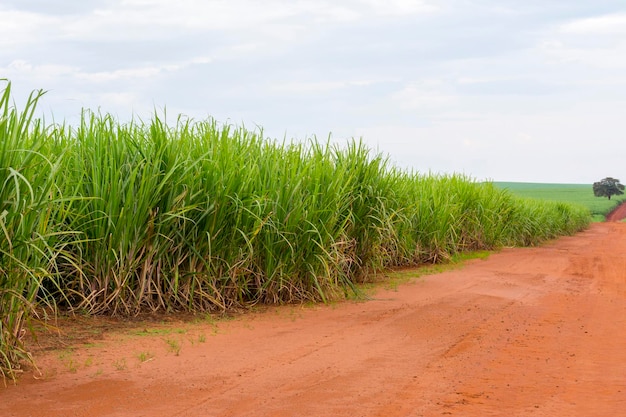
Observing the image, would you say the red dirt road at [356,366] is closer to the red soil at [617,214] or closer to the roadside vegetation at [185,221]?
the roadside vegetation at [185,221]

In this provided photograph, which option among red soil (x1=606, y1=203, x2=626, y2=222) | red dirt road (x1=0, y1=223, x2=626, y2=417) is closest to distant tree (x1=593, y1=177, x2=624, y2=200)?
red soil (x1=606, y1=203, x2=626, y2=222)

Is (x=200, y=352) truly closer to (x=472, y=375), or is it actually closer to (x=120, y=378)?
(x=120, y=378)

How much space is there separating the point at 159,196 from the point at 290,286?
1.60m

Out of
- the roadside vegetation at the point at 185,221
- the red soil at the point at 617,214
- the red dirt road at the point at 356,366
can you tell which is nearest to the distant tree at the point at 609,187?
the red soil at the point at 617,214

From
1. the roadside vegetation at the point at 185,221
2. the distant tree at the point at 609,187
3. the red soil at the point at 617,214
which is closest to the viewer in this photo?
the roadside vegetation at the point at 185,221

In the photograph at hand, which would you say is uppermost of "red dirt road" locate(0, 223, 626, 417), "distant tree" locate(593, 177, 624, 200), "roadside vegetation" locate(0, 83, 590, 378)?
"distant tree" locate(593, 177, 624, 200)

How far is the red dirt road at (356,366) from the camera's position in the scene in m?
3.45

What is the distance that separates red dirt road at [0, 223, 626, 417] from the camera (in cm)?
345

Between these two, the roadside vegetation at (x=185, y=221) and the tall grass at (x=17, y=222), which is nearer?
the tall grass at (x=17, y=222)

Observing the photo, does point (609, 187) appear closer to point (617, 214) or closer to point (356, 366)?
point (617, 214)

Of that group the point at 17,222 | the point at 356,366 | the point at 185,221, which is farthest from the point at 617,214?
the point at 17,222

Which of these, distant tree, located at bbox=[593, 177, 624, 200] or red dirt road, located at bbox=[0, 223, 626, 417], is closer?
red dirt road, located at bbox=[0, 223, 626, 417]

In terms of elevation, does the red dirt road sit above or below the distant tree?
below

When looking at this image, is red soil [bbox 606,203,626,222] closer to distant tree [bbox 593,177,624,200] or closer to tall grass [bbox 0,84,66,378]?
distant tree [bbox 593,177,624,200]
